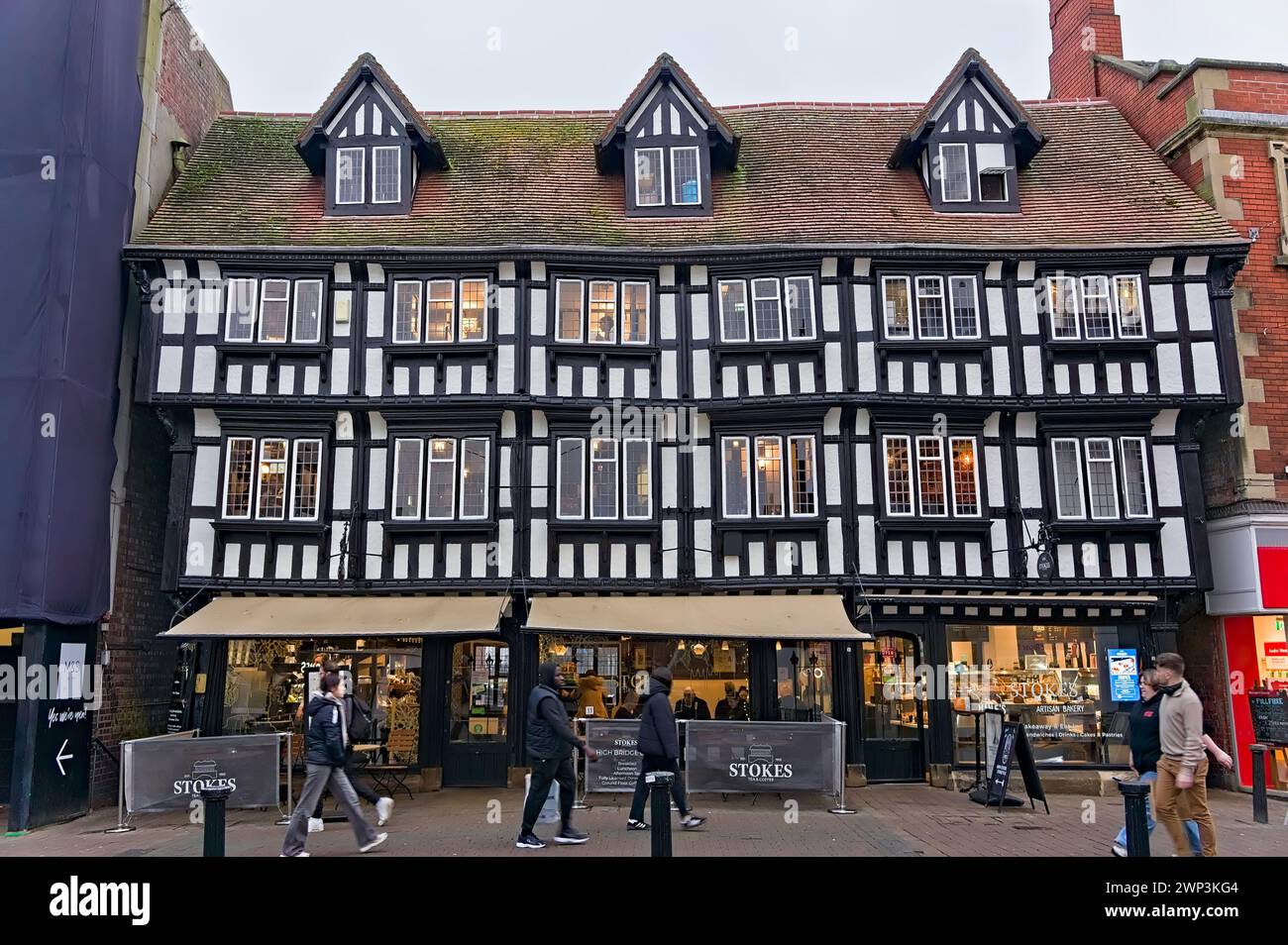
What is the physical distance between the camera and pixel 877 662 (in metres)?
16.0

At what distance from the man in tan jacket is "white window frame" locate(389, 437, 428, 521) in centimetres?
1126

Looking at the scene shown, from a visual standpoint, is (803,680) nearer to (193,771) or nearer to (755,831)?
(755,831)

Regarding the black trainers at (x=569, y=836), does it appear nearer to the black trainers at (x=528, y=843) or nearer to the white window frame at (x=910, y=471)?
the black trainers at (x=528, y=843)

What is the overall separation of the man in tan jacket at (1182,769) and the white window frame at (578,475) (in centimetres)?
949

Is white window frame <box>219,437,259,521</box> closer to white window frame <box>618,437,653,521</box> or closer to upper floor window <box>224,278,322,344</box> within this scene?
upper floor window <box>224,278,322,344</box>

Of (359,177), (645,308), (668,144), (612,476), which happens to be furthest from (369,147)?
(612,476)

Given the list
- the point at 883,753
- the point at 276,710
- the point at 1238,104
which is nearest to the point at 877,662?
the point at 883,753

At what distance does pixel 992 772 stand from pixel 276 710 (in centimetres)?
1133

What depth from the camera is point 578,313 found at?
16578 mm

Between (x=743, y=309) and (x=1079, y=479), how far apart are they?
6.24 meters

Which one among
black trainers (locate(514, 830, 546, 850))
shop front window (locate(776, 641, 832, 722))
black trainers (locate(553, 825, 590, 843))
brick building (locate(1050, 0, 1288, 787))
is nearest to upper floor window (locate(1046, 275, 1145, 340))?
brick building (locate(1050, 0, 1288, 787))

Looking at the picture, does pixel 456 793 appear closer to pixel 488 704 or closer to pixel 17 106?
pixel 488 704

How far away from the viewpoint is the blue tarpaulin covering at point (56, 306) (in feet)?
44.5

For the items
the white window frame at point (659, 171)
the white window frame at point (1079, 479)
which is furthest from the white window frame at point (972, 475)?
the white window frame at point (659, 171)
